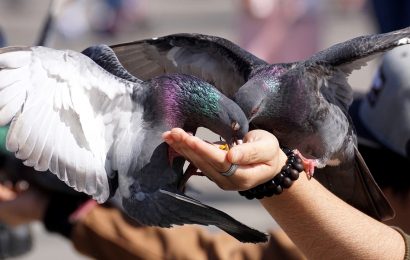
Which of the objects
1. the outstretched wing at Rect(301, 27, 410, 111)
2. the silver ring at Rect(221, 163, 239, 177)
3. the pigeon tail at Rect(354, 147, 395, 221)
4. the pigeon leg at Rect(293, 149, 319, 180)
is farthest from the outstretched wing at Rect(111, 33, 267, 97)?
the silver ring at Rect(221, 163, 239, 177)

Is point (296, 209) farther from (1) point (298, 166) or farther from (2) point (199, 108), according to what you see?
(2) point (199, 108)

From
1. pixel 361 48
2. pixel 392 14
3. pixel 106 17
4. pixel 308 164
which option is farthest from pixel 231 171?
pixel 106 17

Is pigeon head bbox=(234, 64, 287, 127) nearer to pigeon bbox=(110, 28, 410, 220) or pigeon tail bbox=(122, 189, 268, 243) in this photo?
pigeon bbox=(110, 28, 410, 220)

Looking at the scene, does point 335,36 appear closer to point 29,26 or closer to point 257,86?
point 29,26


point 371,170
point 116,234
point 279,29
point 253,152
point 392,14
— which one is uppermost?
point 253,152

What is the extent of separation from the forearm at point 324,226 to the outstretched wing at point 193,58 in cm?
41

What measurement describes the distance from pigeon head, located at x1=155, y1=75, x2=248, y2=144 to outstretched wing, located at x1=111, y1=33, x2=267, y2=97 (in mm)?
429

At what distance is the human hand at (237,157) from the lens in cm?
183

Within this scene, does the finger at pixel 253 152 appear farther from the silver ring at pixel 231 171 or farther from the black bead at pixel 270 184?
the black bead at pixel 270 184

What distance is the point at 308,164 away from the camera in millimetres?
2344

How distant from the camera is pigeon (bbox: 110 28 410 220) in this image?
2.46m

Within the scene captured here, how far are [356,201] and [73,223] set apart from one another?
3.26ft

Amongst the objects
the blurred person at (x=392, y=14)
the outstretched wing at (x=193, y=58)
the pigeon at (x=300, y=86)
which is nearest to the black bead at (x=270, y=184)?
the pigeon at (x=300, y=86)

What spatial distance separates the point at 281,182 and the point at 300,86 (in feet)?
1.57
